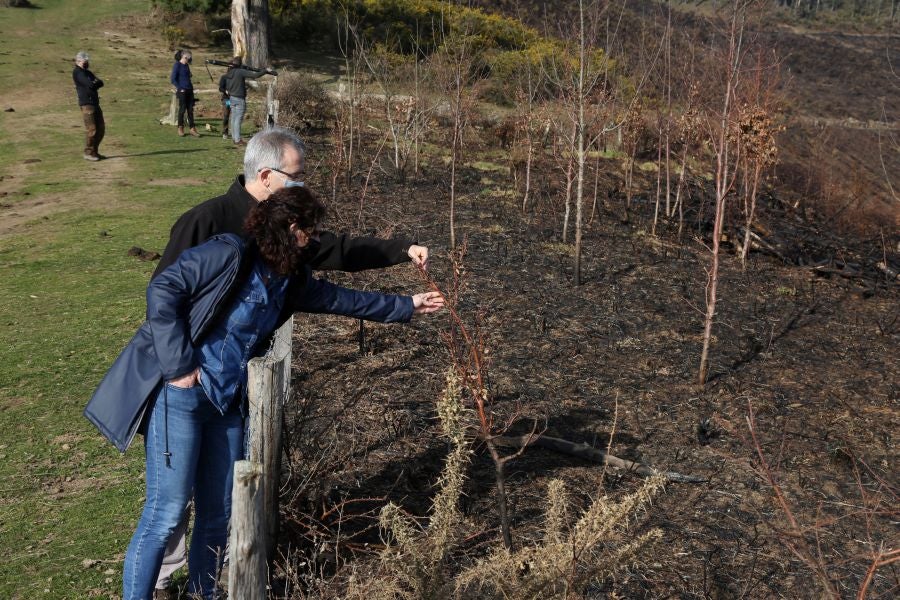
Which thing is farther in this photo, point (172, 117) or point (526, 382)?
point (172, 117)

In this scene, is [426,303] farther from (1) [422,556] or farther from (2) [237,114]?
(2) [237,114]

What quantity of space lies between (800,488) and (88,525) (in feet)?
11.7

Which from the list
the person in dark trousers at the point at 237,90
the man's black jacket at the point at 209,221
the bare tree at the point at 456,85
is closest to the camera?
the man's black jacket at the point at 209,221

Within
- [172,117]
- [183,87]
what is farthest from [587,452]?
[172,117]

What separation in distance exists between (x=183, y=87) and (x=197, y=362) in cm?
1346

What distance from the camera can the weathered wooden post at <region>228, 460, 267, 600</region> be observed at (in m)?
2.44

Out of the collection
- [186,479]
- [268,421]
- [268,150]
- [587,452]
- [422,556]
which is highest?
[268,150]

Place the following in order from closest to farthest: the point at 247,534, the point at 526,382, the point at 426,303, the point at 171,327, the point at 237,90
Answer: the point at 247,534 → the point at 171,327 → the point at 426,303 → the point at 526,382 → the point at 237,90

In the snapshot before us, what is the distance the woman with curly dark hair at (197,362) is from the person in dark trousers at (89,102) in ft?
35.5

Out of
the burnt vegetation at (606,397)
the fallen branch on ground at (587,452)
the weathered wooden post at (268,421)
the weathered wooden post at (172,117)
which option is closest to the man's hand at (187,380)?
the weathered wooden post at (268,421)

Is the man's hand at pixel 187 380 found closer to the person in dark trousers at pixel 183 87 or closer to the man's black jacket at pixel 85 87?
the man's black jacket at pixel 85 87

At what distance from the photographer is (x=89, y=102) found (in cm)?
1260

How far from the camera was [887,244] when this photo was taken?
11086 mm

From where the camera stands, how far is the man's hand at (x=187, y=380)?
2.81 metres
